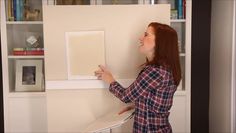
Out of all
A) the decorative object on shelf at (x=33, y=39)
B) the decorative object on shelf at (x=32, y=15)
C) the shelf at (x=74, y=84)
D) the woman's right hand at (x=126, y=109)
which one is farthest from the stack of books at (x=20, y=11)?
the woman's right hand at (x=126, y=109)

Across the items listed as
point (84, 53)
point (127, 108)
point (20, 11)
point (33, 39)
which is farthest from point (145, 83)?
point (20, 11)

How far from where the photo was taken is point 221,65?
288 cm

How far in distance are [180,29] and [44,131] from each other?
1520mm

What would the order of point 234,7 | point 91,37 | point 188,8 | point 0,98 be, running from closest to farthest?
point 91,37
point 234,7
point 188,8
point 0,98

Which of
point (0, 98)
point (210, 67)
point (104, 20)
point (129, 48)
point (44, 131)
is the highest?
point (104, 20)

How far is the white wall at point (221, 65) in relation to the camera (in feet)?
8.93

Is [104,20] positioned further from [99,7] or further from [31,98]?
[31,98]

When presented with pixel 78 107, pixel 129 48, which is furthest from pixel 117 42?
pixel 78 107

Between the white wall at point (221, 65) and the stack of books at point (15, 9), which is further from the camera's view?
the stack of books at point (15, 9)

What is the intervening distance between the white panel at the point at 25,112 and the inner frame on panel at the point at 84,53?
3.15 ft

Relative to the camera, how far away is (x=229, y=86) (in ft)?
8.86

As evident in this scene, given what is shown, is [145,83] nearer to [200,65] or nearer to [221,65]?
[221,65]

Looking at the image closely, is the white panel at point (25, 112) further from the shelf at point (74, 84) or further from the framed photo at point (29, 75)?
the shelf at point (74, 84)

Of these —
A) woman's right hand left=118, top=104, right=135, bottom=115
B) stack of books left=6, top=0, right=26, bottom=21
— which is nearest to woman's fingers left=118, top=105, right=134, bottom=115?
woman's right hand left=118, top=104, right=135, bottom=115
